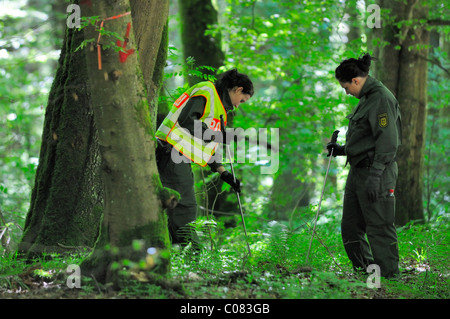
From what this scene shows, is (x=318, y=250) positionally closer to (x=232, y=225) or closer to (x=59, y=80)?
(x=59, y=80)

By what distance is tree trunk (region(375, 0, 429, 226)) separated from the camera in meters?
7.70

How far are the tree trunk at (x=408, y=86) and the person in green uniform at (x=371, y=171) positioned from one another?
11.1ft

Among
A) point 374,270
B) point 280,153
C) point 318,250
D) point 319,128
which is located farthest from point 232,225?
point 374,270

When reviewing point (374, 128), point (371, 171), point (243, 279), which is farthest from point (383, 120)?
point (243, 279)

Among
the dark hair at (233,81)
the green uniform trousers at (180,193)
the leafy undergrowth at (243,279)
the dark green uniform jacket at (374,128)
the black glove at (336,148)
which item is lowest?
the leafy undergrowth at (243,279)

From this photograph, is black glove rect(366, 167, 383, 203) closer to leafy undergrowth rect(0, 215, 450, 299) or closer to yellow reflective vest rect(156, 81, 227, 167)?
leafy undergrowth rect(0, 215, 450, 299)

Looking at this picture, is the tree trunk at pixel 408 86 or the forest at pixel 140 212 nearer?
the forest at pixel 140 212

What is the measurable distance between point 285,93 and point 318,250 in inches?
260

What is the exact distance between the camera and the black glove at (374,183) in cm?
433

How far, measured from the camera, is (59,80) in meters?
4.68

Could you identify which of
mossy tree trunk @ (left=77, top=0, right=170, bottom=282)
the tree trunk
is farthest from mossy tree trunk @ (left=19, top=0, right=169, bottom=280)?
the tree trunk

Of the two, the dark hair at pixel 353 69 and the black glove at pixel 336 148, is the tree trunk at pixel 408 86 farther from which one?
the dark hair at pixel 353 69

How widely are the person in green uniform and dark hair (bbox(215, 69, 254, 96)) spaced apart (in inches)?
36.7

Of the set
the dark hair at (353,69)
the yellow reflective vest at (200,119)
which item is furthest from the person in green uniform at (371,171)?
the yellow reflective vest at (200,119)
